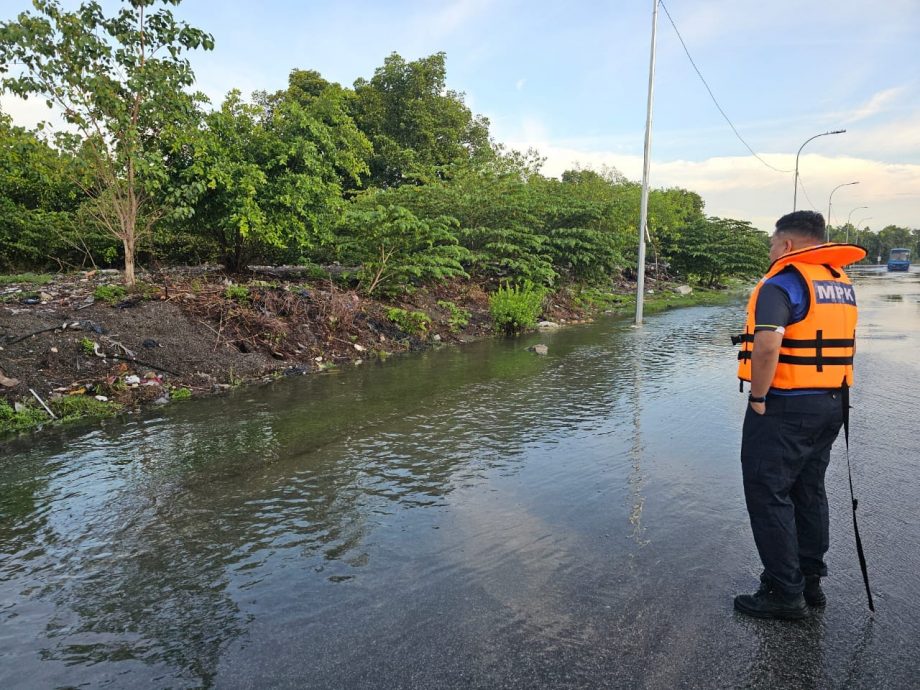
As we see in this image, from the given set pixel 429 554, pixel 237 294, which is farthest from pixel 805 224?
pixel 237 294

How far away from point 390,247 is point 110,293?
651 centimetres

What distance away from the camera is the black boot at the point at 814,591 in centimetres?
340

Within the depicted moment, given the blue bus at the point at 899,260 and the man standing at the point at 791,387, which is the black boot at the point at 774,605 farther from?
the blue bus at the point at 899,260

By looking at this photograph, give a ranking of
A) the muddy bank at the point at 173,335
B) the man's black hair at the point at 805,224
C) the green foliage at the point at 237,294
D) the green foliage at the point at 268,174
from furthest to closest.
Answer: the green foliage at the point at 268,174 < the green foliage at the point at 237,294 < the muddy bank at the point at 173,335 < the man's black hair at the point at 805,224

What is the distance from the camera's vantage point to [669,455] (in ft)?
20.2

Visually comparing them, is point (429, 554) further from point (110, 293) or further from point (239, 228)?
point (239, 228)

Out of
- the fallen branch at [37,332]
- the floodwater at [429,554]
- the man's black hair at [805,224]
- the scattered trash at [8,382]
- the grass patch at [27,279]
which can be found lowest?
the floodwater at [429,554]

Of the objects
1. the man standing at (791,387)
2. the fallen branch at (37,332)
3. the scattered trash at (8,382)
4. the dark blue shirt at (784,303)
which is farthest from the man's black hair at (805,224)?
the fallen branch at (37,332)

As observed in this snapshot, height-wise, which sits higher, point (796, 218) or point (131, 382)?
point (796, 218)

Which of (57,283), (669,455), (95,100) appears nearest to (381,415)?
(669,455)

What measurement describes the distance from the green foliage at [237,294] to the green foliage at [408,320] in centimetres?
362

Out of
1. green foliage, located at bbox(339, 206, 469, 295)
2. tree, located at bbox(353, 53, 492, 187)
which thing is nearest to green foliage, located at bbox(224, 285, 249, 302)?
green foliage, located at bbox(339, 206, 469, 295)

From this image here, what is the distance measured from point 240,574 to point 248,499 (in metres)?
1.31

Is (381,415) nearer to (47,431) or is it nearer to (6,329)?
(47,431)
